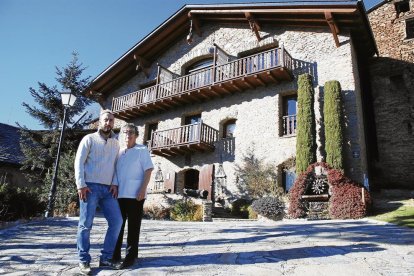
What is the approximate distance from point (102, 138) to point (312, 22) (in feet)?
40.3

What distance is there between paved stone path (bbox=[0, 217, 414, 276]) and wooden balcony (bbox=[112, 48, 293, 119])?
8.84 meters

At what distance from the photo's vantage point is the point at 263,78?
44.9 ft

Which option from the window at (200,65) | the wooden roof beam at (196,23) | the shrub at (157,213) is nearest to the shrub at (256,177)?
the shrub at (157,213)

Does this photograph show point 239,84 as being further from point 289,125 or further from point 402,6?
point 402,6

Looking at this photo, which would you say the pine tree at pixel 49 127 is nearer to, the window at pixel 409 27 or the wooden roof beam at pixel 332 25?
the wooden roof beam at pixel 332 25

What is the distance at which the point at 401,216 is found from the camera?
8117 mm

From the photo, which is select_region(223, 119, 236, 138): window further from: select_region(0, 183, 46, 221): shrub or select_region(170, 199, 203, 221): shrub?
select_region(0, 183, 46, 221): shrub

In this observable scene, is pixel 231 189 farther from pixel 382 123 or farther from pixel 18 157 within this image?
pixel 18 157

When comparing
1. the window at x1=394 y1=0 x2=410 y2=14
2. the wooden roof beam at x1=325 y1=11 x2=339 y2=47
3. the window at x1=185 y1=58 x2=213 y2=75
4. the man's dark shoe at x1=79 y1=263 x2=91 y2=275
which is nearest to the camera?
the man's dark shoe at x1=79 y1=263 x2=91 y2=275

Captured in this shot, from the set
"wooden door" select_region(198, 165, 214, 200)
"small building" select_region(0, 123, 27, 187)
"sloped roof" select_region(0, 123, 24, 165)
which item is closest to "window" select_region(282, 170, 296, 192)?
"wooden door" select_region(198, 165, 214, 200)

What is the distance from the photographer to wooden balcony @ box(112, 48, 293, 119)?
1333 cm

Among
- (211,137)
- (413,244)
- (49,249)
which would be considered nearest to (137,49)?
(211,137)

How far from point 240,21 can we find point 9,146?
15303mm

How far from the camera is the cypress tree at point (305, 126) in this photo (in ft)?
37.7
